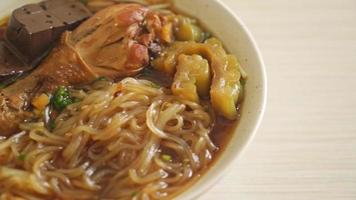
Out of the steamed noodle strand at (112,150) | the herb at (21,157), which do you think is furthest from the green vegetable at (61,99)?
the herb at (21,157)

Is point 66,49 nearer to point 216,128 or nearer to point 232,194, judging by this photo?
point 216,128

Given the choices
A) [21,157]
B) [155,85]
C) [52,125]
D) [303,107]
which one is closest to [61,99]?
[52,125]

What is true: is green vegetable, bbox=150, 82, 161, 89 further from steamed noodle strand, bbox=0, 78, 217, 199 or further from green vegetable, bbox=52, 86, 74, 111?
green vegetable, bbox=52, 86, 74, 111

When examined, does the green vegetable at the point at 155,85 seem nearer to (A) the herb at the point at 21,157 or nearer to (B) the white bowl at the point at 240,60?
(B) the white bowl at the point at 240,60

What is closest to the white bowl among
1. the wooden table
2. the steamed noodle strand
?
the steamed noodle strand

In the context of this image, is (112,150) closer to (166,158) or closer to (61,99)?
(166,158)
